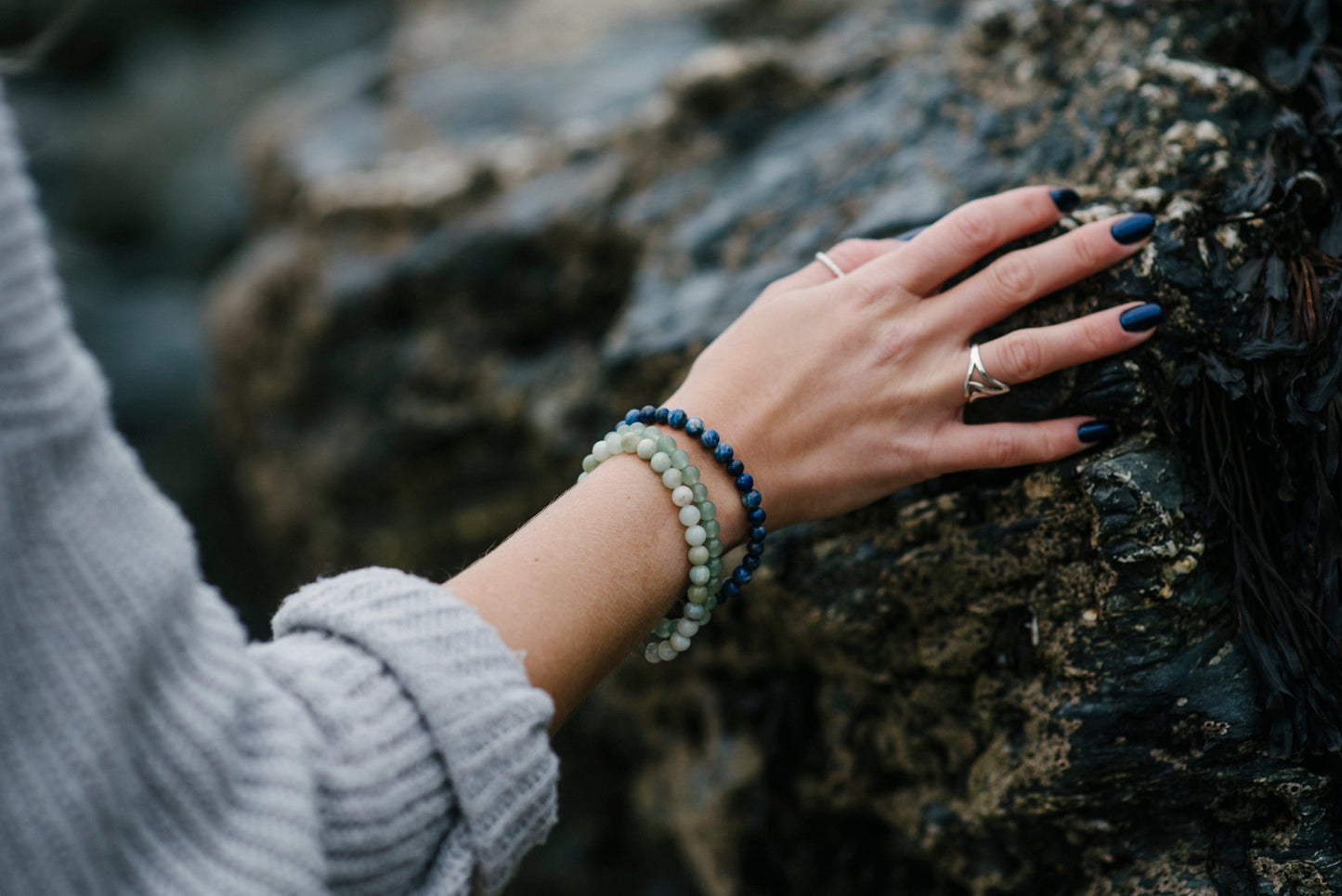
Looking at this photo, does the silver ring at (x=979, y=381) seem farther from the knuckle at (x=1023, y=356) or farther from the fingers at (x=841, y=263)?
the fingers at (x=841, y=263)

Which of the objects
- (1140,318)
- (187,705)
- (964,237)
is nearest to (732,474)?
(964,237)

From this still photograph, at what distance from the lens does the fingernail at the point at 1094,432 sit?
1844 millimetres

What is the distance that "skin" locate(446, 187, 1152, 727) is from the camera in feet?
5.97

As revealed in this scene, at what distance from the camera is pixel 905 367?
1874 mm

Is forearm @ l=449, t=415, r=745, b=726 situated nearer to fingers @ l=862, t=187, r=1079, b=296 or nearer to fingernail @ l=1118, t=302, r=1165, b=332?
fingers @ l=862, t=187, r=1079, b=296

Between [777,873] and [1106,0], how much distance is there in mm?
2623

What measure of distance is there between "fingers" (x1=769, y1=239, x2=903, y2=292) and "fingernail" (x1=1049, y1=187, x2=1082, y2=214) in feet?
1.10

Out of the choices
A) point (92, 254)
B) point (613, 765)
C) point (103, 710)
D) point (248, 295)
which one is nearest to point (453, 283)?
point (248, 295)

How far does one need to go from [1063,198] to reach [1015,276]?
0.24m

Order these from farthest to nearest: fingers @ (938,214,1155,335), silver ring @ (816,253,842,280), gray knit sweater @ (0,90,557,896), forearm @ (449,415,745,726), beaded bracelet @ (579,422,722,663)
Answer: silver ring @ (816,253,842,280) → fingers @ (938,214,1155,335) → beaded bracelet @ (579,422,722,663) → forearm @ (449,415,745,726) → gray knit sweater @ (0,90,557,896)

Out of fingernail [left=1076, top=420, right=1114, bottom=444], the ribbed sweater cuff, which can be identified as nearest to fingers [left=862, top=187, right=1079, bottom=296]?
fingernail [left=1076, top=420, right=1114, bottom=444]

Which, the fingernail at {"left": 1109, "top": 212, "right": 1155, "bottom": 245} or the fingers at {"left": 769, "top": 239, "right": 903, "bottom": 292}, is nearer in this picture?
the fingernail at {"left": 1109, "top": 212, "right": 1155, "bottom": 245}

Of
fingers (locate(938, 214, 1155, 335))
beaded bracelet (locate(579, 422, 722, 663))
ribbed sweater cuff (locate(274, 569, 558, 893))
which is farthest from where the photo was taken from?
fingers (locate(938, 214, 1155, 335))

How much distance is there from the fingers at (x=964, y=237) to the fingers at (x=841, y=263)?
0.50ft
